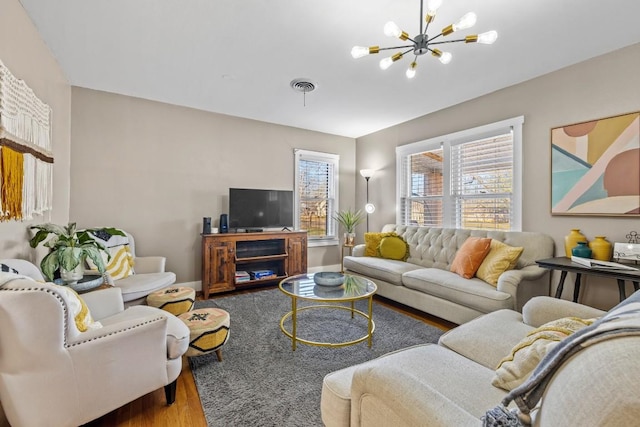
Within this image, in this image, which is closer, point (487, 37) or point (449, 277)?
point (487, 37)

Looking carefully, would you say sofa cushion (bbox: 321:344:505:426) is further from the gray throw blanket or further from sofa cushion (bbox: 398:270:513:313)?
sofa cushion (bbox: 398:270:513:313)

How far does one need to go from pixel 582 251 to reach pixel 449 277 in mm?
1116

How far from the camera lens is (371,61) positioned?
9.05 ft

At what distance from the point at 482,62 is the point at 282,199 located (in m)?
3.03

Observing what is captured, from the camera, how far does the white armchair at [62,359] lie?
1200 mm

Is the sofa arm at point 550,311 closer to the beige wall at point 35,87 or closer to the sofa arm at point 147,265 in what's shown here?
the beige wall at point 35,87

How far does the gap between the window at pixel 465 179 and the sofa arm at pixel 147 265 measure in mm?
3431

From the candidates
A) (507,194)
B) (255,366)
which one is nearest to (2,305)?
(255,366)

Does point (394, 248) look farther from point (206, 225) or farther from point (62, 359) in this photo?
point (62, 359)

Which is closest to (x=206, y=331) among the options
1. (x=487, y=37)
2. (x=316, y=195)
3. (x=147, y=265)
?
(x=147, y=265)

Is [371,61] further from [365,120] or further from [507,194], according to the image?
[507,194]

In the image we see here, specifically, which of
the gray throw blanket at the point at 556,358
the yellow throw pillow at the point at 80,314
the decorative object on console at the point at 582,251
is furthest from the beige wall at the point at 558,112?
the yellow throw pillow at the point at 80,314

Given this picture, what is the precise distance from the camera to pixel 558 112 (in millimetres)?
2900

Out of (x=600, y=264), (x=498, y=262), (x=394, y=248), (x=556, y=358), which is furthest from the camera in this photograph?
(x=394, y=248)
